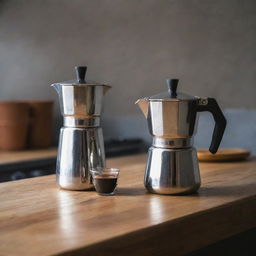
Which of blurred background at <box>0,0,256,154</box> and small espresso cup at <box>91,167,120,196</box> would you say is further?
blurred background at <box>0,0,256,154</box>

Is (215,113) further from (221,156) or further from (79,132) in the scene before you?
(221,156)

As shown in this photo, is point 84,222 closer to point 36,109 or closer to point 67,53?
point 36,109

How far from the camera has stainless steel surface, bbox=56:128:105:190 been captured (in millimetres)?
1605

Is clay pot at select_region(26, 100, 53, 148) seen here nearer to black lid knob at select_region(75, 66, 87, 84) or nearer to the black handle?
black lid knob at select_region(75, 66, 87, 84)

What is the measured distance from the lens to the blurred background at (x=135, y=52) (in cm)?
293

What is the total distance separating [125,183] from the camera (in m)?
1.74

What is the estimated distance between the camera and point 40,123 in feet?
10.6

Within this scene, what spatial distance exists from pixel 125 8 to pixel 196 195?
189 cm

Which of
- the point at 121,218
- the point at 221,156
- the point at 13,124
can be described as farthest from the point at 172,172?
the point at 13,124

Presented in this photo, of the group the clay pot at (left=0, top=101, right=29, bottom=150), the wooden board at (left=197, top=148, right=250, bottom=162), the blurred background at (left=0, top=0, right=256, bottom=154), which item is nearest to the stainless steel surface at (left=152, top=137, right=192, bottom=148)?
the wooden board at (left=197, top=148, right=250, bottom=162)

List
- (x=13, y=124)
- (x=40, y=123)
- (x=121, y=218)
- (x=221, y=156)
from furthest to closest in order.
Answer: (x=40, y=123) → (x=13, y=124) → (x=221, y=156) → (x=121, y=218)

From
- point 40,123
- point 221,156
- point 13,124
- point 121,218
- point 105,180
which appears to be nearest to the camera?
point 121,218

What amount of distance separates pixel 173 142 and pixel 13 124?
172 centimetres

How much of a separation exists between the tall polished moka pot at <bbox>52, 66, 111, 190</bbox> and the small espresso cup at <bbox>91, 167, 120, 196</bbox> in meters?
0.06
